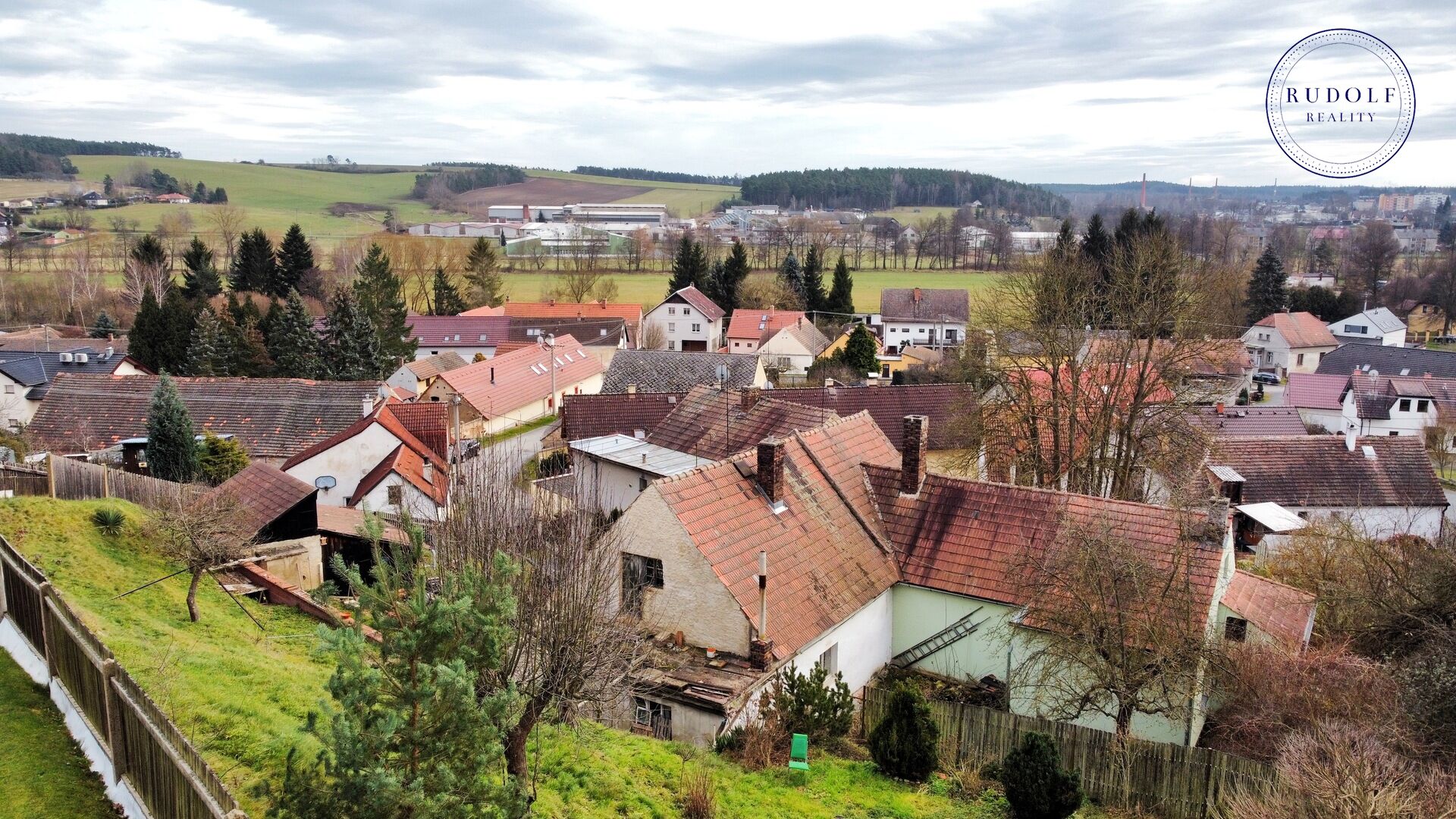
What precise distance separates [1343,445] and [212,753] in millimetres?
38708

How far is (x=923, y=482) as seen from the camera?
21.0 metres

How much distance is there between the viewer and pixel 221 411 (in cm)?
3812

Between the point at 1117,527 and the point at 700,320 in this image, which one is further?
the point at 700,320

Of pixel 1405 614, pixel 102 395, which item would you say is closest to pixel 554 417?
pixel 102 395

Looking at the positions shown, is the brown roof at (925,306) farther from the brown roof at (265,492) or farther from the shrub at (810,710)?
the shrub at (810,710)

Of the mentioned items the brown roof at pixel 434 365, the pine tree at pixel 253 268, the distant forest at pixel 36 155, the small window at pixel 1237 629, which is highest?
the distant forest at pixel 36 155

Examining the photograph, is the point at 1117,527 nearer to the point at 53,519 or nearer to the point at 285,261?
the point at 53,519

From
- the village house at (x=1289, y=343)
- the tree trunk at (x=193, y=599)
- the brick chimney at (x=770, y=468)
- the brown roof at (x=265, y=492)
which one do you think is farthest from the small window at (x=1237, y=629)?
the village house at (x=1289, y=343)

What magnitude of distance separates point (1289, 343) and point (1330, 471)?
4752 centimetres

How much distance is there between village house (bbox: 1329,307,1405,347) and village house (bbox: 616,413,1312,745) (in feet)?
244

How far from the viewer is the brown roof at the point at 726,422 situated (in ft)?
80.6

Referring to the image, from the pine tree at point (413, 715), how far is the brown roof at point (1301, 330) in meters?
82.9

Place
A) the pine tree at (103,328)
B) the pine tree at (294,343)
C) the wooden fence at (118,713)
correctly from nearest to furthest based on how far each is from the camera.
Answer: the wooden fence at (118,713)
the pine tree at (294,343)
the pine tree at (103,328)

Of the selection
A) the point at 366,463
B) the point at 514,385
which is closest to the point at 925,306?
the point at 514,385
